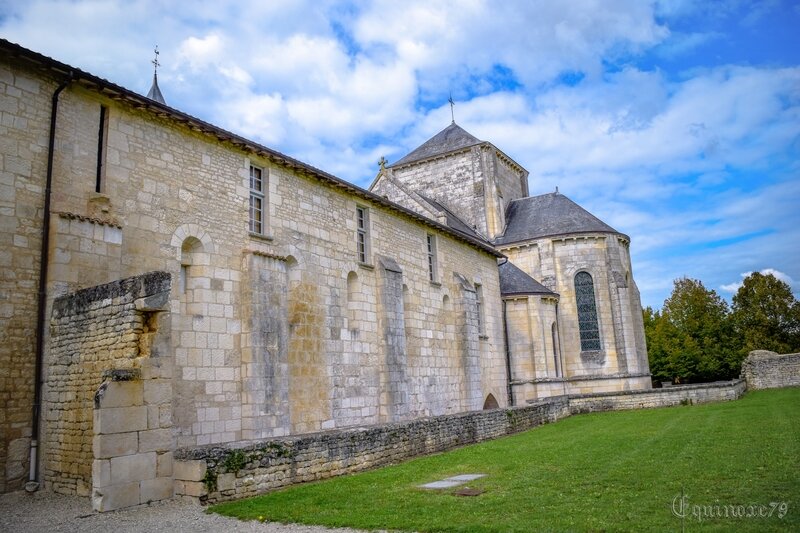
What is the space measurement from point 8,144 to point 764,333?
5211 cm

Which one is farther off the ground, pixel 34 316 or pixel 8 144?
pixel 8 144

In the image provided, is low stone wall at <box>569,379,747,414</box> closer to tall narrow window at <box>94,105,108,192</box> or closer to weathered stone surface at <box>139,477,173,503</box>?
weathered stone surface at <box>139,477,173,503</box>

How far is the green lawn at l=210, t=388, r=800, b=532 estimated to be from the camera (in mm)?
6262

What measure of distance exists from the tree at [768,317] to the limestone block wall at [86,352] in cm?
4833

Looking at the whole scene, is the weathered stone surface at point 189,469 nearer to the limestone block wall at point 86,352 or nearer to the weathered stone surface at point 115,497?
the weathered stone surface at point 115,497

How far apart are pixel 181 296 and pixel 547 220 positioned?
2521 centimetres

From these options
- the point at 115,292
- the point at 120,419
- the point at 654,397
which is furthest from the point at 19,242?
the point at 654,397

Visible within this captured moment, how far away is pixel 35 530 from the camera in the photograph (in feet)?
23.5

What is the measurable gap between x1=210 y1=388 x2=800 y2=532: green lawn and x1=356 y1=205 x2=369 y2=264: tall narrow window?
7196mm

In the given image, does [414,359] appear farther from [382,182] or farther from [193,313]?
[382,182]

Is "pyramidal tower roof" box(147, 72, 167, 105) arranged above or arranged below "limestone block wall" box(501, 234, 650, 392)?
above

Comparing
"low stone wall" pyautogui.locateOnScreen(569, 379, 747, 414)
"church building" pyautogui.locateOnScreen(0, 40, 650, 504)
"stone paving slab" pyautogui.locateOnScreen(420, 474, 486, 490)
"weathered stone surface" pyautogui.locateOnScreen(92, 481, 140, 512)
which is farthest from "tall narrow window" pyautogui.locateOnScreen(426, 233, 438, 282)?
"weathered stone surface" pyautogui.locateOnScreen(92, 481, 140, 512)

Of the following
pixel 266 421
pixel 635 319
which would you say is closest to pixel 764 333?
pixel 635 319

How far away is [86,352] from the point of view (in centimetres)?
917
